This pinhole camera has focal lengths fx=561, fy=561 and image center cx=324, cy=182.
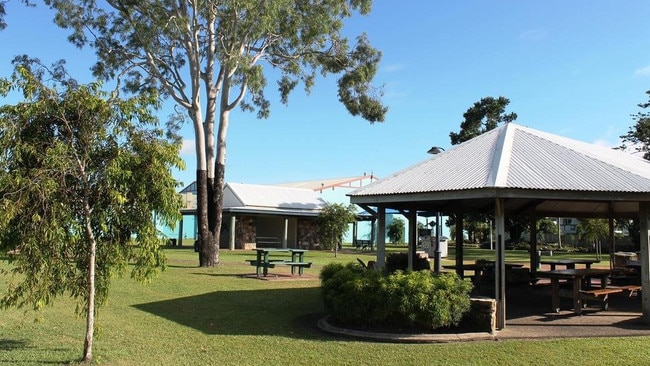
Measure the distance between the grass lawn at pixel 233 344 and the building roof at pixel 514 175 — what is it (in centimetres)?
224

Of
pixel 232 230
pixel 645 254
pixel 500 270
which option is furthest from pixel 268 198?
pixel 645 254

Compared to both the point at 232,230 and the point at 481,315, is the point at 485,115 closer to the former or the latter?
the point at 232,230

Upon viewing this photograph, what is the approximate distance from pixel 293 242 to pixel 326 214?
995 centimetres

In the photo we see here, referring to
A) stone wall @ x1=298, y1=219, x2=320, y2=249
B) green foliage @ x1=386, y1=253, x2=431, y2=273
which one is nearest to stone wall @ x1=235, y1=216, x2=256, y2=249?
stone wall @ x1=298, y1=219, x2=320, y2=249

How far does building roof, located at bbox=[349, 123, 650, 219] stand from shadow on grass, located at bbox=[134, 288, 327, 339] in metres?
2.58

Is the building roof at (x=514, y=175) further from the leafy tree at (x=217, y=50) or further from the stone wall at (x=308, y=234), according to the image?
the stone wall at (x=308, y=234)

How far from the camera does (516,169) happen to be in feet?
31.3

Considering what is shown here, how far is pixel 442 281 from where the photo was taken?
849 cm

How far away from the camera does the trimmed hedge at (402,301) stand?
321 inches

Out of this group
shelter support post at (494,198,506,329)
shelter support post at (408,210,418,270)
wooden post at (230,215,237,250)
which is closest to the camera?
shelter support post at (494,198,506,329)

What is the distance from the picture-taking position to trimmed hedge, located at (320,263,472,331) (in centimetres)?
816

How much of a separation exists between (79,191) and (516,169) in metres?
6.83

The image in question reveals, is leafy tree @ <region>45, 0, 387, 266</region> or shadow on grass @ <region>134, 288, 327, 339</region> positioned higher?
leafy tree @ <region>45, 0, 387, 266</region>

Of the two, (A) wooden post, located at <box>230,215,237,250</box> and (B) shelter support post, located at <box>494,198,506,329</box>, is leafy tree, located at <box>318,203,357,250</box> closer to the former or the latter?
(A) wooden post, located at <box>230,215,237,250</box>
